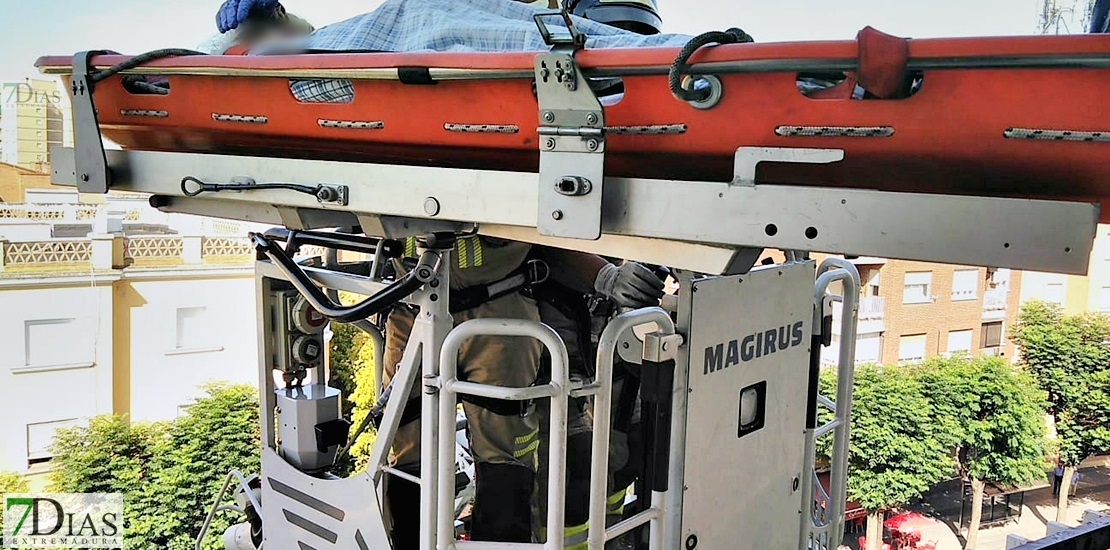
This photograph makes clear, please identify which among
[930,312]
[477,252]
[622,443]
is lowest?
[930,312]

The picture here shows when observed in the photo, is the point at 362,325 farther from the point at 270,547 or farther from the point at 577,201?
the point at 577,201

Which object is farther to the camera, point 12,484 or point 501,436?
point 12,484

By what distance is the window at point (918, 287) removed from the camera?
15.4 meters

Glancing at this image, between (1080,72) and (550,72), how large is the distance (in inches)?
31.6

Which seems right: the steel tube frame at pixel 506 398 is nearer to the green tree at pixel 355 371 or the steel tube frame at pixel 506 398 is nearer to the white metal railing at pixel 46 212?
the green tree at pixel 355 371

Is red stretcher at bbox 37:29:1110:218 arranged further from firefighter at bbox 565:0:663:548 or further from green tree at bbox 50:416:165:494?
green tree at bbox 50:416:165:494

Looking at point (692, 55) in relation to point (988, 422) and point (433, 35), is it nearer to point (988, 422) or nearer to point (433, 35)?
point (433, 35)

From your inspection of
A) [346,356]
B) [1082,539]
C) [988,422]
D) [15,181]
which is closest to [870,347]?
[988,422]

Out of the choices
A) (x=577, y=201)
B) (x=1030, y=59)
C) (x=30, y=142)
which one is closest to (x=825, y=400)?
(x=577, y=201)

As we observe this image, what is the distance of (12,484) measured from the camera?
12008mm

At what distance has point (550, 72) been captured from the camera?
4.88ft

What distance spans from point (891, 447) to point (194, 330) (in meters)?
11.3

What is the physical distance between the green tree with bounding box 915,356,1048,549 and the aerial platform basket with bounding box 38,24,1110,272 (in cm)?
1375

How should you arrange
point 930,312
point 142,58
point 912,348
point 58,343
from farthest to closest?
point 912,348, point 930,312, point 58,343, point 142,58
